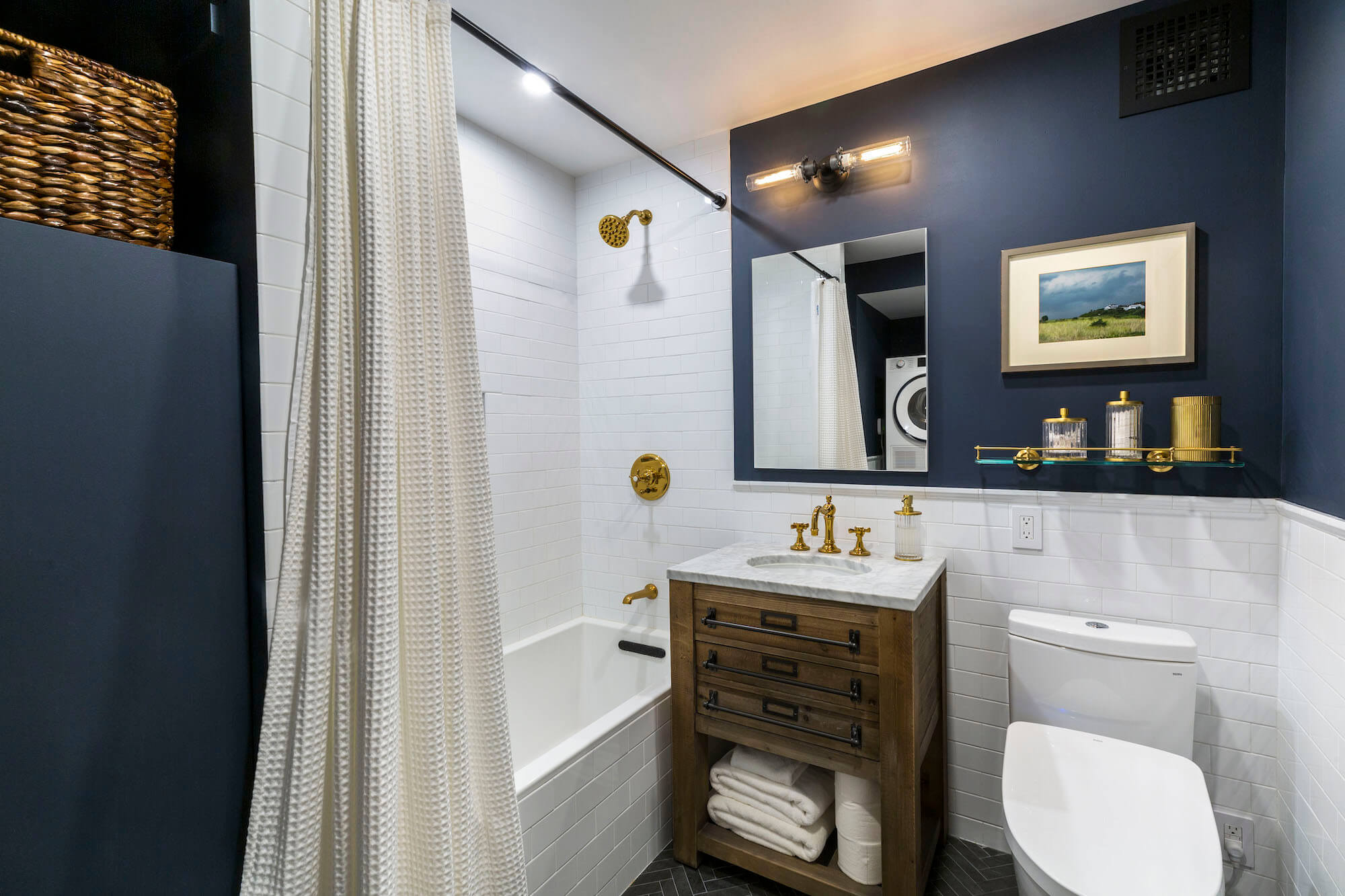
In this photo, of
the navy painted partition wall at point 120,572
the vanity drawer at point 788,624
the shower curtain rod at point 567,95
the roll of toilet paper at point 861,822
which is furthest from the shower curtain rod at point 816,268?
the navy painted partition wall at point 120,572

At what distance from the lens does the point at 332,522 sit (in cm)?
90

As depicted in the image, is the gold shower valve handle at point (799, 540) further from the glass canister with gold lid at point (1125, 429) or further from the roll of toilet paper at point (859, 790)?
the glass canister with gold lid at point (1125, 429)

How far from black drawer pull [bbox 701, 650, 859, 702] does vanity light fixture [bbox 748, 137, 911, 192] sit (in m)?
1.56

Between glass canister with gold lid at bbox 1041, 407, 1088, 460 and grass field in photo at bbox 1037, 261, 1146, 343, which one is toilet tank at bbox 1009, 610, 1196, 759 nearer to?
glass canister with gold lid at bbox 1041, 407, 1088, 460

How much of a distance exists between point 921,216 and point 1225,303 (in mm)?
846

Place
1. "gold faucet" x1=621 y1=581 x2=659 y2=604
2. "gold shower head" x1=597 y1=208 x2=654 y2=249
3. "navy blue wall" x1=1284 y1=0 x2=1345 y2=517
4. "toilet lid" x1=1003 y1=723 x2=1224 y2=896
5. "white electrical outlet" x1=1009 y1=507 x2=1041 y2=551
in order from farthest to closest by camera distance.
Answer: "gold faucet" x1=621 y1=581 x2=659 y2=604
"gold shower head" x1=597 y1=208 x2=654 y2=249
"white electrical outlet" x1=1009 y1=507 x2=1041 y2=551
"navy blue wall" x1=1284 y1=0 x2=1345 y2=517
"toilet lid" x1=1003 y1=723 x2=1224 y2=896

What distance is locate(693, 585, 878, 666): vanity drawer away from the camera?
1661 millimetres

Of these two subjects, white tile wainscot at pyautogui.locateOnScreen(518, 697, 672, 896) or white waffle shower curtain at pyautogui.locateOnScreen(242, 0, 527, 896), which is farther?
white tile wainscot at pyautogui.locateOnScreen(518, 697, 672, 896)

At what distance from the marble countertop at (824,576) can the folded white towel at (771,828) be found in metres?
0.70

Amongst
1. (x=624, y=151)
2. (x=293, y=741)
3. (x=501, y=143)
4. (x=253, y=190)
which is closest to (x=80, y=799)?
(x=293, y=741)

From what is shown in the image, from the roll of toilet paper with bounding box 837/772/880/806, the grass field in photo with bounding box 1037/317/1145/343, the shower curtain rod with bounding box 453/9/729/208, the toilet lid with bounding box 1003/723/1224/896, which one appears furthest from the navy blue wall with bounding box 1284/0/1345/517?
the shower curtain rod with bounding box 453/9/729/208

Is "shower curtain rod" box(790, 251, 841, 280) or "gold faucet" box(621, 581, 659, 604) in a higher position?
"shower curtain rod" box(790, 251, 841, 280)

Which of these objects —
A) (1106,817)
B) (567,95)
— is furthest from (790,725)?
(567,95)

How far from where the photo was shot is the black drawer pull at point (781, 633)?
5.46ft
